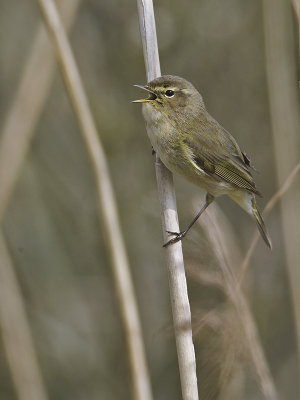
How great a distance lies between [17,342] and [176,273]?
42.0 inches

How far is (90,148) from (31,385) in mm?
1184

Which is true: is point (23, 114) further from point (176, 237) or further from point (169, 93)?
point (176, 237)

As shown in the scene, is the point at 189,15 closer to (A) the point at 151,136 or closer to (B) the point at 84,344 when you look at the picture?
(A) the point at 151,136

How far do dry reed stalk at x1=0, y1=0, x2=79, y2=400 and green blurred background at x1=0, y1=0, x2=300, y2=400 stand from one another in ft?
4.04

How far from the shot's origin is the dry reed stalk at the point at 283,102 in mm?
3197

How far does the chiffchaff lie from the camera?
9.48ft

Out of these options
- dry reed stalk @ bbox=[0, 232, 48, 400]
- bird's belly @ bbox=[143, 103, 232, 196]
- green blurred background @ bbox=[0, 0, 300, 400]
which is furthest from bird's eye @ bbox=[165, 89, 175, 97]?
green blurred background @ bbox=[0, 0, 300, 400]

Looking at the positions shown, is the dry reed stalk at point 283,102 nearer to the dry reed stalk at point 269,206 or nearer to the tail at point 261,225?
the tail at point 261,225

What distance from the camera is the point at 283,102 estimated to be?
321 centimetres

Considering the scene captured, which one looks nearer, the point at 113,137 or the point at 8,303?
the point at 8,303

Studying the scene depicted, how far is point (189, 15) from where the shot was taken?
420 centimetres

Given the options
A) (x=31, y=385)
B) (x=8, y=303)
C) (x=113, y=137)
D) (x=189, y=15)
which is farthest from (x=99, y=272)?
(x=189, y=15)

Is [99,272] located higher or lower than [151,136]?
lower

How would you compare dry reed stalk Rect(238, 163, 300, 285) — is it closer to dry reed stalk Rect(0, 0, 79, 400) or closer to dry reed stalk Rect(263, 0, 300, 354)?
dry reed stalk Rect(263, 0, 300, 354)
